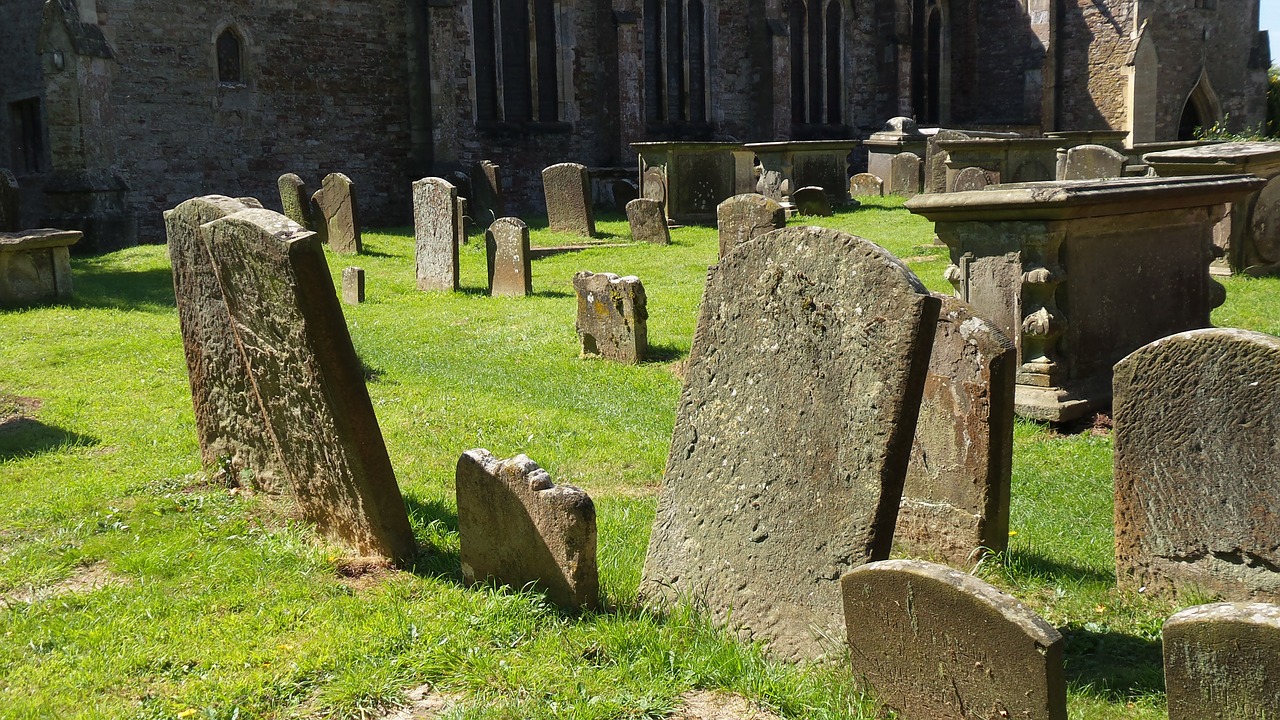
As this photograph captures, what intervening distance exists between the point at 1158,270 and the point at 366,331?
6.69 meters

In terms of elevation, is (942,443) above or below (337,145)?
below

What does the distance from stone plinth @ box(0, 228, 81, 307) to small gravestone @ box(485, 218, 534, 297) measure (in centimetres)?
441

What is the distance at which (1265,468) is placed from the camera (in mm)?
3604

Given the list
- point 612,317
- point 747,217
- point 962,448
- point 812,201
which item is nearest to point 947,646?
point 962,448

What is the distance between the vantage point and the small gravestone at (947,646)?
8.89ft

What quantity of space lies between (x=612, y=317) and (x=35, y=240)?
22.5 ft

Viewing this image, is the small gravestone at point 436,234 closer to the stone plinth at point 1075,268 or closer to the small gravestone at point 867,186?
the stone plinth at point 1075,268

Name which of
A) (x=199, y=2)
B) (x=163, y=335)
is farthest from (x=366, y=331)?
(x=199, y=2)

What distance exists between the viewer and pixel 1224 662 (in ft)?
8.55

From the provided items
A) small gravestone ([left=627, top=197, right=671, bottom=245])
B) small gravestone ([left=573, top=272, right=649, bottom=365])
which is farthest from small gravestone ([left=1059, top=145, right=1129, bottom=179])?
small gravestone ([left=573, top=272, right=649, bottom=365])

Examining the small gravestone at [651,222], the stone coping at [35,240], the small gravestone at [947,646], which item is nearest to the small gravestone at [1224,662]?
the small gravestone at [947,646]

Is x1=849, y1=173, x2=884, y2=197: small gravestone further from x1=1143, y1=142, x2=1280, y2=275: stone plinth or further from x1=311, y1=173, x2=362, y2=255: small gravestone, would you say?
x1=1143, y1=142, x2=1280, y2=275: stone plinth

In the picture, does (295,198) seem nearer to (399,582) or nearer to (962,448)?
(399,582)

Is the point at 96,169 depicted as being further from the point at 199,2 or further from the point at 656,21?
the point at 656,21
